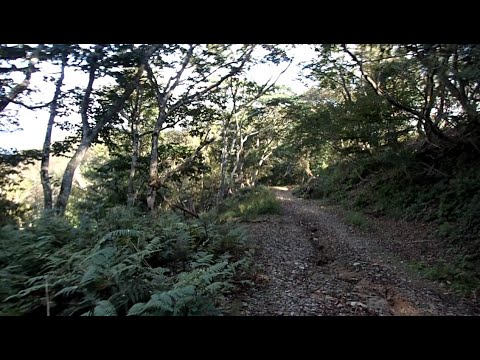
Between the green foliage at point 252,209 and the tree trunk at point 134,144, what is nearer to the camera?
the tree trunk at point 134,144

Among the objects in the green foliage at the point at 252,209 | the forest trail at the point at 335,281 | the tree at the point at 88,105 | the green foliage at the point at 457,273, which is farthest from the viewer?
the green foliage at the point at 252,209

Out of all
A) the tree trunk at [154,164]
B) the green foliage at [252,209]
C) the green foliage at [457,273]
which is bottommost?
the green foliage at [457,273]

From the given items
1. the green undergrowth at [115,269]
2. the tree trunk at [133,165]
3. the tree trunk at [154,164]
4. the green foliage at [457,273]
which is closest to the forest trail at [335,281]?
the green foliage at [457,273]

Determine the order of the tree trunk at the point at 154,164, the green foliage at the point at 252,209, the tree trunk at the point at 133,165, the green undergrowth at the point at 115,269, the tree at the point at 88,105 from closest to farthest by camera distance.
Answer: the green undergrowth at the point at 115,269 < the tree at the point at 88,105 < the tree trunk at the point at 154,164 < the tree trunk at the point at 133,165 < the green foliage at the point at 252,209

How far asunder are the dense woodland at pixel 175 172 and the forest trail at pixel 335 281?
0.33 m

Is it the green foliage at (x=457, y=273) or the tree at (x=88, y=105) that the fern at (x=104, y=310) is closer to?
the tree at (x=88, y=105)

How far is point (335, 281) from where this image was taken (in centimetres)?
380

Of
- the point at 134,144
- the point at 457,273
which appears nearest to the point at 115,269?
the point at 457,273

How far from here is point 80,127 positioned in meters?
5.91

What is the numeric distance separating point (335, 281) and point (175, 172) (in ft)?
16.8

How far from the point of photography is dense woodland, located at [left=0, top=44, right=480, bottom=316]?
112 inches

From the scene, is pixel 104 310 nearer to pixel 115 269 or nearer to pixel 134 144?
pixel 115 269

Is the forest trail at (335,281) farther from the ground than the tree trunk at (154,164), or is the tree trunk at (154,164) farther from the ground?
the tree trunk at (154,164)

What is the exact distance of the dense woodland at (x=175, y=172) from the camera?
9.37 ft
